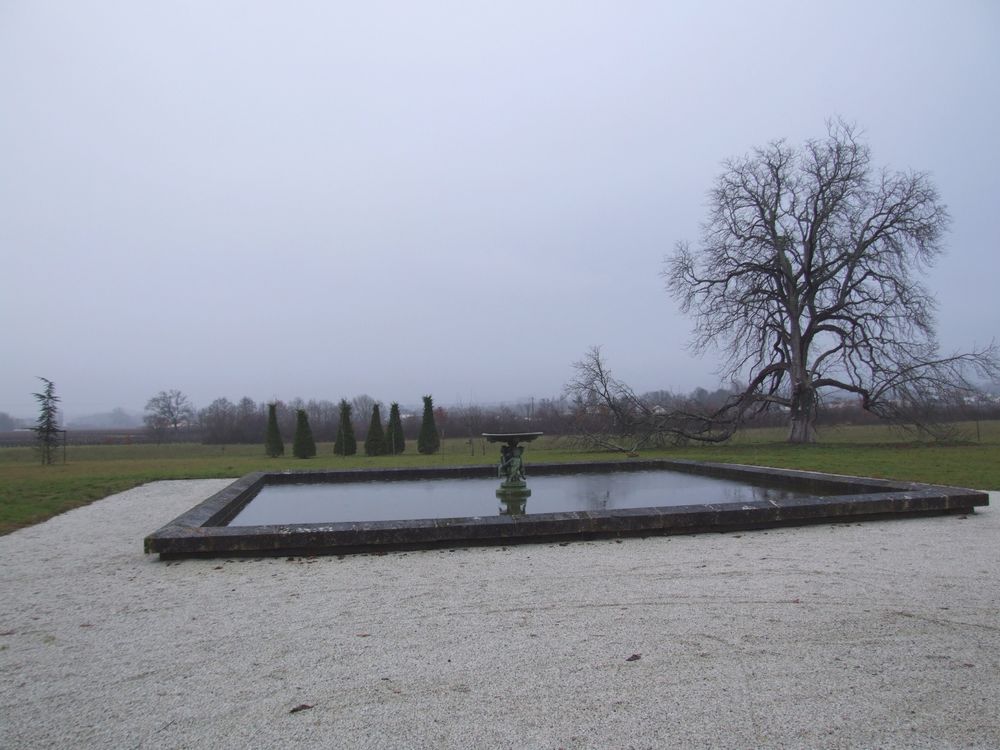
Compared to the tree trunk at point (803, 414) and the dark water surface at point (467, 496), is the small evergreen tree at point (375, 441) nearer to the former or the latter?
the tree trunk at point (803, 414)

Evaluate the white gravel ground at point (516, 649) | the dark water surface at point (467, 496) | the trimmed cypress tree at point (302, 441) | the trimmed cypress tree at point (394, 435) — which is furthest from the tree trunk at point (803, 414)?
the trimmed cypress tree at point (302, 441)

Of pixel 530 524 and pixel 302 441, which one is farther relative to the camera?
pixel 302 441

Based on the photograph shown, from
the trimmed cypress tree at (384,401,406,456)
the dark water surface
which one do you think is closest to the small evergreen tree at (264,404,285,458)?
the trimmed cypress tree at (384,401,406,456)

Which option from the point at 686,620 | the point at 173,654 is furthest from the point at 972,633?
the point at 173,654

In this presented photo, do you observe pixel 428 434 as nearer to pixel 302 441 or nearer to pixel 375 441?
pixel 375 441

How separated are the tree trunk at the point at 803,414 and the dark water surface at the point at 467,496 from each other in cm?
1365

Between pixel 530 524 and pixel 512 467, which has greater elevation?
pixel 512 467

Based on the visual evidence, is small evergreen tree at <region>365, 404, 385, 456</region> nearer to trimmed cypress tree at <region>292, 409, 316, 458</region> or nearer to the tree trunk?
trimmed cypress tree at <region>292, 409, 316, 458</region>

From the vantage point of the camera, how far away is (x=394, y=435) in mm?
29125

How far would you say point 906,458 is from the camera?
1612 centimetres

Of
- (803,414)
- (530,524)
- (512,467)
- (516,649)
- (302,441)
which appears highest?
(803,414)

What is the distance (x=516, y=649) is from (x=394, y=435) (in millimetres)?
26034

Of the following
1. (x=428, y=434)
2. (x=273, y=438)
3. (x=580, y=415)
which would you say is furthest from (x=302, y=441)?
(x=580, y=415)

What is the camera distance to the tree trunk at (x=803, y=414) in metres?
22.7
